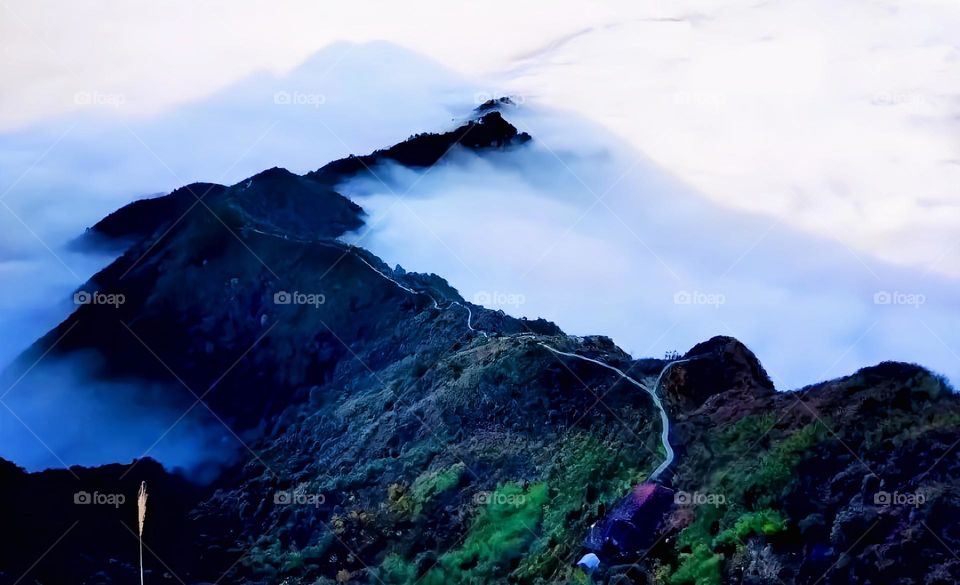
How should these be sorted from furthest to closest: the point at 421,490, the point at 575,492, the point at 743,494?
the point at 421,490 < the point at 575,492 < the point at 743,494

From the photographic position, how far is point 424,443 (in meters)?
22.5

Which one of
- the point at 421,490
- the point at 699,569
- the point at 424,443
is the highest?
the point at 699,569

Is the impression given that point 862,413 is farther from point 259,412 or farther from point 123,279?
point 123,279

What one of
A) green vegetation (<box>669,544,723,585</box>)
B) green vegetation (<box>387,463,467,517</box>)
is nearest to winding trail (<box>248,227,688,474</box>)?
green vegetation (<box>669,544,723,585</box>)

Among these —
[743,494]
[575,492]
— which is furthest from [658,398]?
[743,494]

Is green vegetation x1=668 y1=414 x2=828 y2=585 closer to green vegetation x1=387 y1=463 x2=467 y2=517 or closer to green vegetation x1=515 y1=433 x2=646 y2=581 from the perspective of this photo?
green vegetation x1=515 y1=433 x2=646 y2=581

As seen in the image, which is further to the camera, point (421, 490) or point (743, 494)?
point (421, 490)

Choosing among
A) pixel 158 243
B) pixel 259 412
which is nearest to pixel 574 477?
pixel 259 412

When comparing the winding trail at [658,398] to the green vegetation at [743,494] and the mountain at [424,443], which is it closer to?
the mountain at [424,443]

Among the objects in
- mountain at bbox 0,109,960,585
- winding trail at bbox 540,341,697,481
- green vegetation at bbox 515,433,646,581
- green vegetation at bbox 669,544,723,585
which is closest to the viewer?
green vegetation at bbox 669,544,723,585

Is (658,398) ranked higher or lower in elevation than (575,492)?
higher

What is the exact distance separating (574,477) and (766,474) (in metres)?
3.35

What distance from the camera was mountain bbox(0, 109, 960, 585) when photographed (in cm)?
1786

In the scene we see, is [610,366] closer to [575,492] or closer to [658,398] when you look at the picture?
[658,398]
